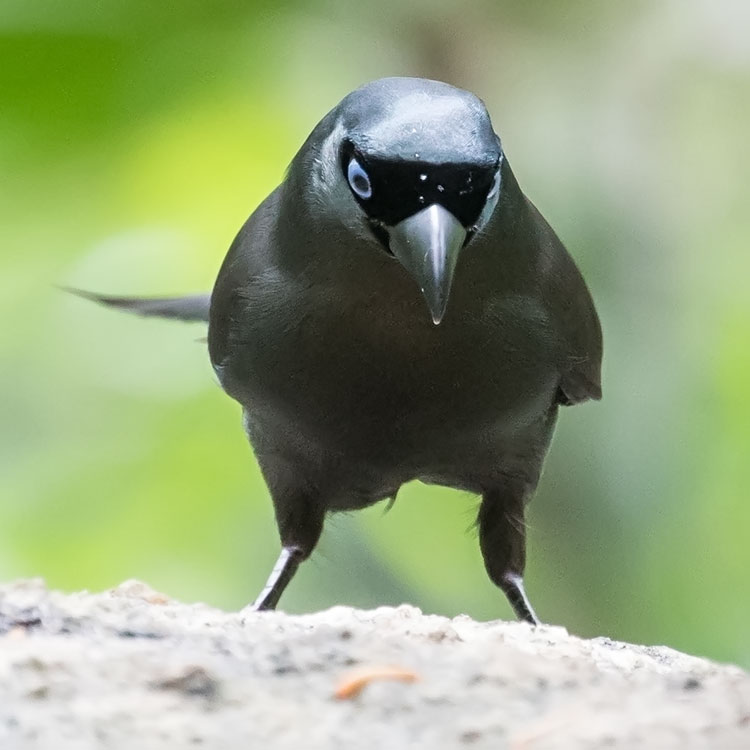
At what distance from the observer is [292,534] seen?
10.5 ft

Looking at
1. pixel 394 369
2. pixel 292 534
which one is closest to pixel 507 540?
pixel 292 534

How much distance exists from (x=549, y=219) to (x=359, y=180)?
2.00m

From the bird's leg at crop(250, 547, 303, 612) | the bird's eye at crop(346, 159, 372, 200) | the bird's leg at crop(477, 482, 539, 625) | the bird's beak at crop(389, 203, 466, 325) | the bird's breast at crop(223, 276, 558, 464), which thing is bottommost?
the bird's leg at crop(250, 547, 303, 612)

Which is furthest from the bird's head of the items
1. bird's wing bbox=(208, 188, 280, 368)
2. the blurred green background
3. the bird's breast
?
the blurred green background

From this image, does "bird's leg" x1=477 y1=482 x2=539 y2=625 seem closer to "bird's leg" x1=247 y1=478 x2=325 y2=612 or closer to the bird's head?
"bird's leg" x1=247 y1=478 x2=325 y2=612

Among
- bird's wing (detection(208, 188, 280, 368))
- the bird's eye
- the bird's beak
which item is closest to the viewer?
the bird's beak

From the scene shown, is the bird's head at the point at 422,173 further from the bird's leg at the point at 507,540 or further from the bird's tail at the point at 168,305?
the bird's tail at the point at 168,305

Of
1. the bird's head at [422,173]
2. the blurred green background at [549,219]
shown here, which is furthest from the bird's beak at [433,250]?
the blurred green background at [549,219]

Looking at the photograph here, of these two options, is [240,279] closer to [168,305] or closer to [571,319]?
[571,319]

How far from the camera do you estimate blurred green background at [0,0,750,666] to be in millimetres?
3912

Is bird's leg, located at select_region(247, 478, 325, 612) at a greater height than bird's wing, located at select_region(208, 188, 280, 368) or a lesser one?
lesser

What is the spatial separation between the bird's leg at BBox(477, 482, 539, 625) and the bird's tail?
1.24 m

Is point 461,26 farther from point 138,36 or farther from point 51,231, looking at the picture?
point 51,231

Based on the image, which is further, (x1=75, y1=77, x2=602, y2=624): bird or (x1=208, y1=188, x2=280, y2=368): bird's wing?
(x1=208, y1=188, x2=280, y2=368): bird's wing
